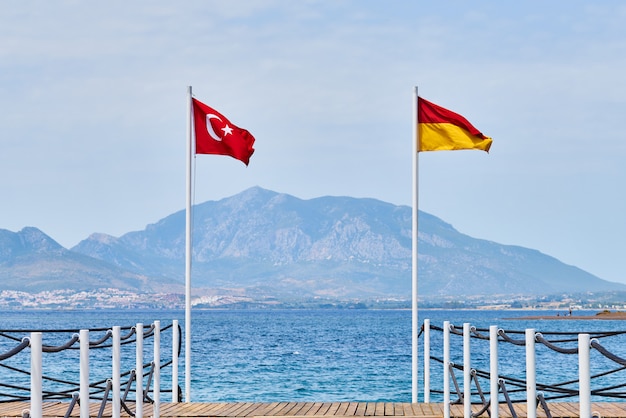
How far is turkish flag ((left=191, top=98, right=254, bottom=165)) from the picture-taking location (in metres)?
17.4

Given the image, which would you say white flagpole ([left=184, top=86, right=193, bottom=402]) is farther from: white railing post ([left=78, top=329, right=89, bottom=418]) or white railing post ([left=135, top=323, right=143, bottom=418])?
white railing post ([left=78, top=329, right=89, bottom=418])

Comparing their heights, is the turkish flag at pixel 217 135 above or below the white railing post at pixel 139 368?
above

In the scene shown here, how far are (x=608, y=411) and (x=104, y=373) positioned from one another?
3524 cm

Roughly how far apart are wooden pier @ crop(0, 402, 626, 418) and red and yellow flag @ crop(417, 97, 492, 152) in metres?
4.16

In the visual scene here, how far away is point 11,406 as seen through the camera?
1454 cm

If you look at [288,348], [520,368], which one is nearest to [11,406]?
[520,368]

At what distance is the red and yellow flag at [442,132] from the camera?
648 inches

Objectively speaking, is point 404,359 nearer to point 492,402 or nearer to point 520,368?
point 520,368

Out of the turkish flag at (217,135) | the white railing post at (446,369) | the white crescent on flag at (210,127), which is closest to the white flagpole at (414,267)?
the white railing post at (446,369)

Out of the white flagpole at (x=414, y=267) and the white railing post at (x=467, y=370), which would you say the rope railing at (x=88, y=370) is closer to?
the white flagpole at (x=414, y=267)

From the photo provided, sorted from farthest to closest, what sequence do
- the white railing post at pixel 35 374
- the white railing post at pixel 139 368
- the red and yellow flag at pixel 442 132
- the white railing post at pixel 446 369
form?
the red and yellow flag at pixel 442 132 < the white railing post at pixel 446 369 < the white railing post at pixel 139 368 < the white railing post at pixel 35 374

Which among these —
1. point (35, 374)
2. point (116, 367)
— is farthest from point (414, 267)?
point (35, 374)

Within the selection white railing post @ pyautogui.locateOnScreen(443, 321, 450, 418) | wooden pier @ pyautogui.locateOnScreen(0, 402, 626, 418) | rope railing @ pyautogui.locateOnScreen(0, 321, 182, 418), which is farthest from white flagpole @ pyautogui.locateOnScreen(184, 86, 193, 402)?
white railing post @ pyautogui.locateOnScreen(443, 321, 450, 418)

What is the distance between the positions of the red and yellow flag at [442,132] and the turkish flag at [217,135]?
298cm
